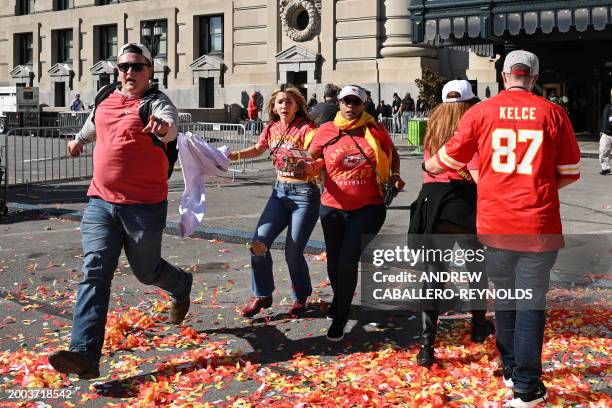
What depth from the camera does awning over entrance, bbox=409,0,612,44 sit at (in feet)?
77.2

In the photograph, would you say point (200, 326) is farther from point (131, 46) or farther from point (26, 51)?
point (26, 51)

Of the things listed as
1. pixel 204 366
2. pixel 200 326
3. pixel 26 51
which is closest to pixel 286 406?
pixel 204 366

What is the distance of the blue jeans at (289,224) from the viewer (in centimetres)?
624

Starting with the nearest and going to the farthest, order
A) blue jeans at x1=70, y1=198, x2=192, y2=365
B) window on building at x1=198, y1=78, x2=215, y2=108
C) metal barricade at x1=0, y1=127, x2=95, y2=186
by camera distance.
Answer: blue jeans at x1=70, y1=198, x2=192, y2=365 → metal barricade at x1=0, y1=127, x2=95, y2=186 → window on building at x1=198, y1=78, x2=215, y2=108

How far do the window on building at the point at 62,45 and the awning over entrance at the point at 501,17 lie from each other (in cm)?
2856

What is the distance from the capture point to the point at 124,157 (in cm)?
516

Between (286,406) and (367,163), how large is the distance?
81.1 inches

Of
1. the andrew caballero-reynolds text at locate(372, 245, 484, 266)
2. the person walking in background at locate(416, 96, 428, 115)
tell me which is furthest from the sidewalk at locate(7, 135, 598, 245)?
the person walking in background at locate(416, 96, 428, 115)

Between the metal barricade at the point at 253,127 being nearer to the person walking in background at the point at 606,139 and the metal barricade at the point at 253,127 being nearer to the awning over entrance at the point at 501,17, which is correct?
the awning over entrance at the point at 501,17

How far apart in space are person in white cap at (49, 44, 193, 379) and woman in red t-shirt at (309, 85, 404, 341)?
4.20ft

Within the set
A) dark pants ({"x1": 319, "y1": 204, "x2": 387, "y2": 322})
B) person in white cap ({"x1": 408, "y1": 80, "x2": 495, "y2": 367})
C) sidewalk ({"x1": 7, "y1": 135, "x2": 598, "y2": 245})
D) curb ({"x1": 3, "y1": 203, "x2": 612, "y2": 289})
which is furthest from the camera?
sidewalk ({"x1": 7, "y1": 135, "x2": 598, "y2": 245})

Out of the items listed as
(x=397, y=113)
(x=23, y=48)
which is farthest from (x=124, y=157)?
(x=23, y=48)

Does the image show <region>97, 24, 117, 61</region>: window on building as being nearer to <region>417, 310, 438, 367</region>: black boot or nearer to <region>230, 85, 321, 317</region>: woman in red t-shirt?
<region>230, 85, 321, 317</region>: woman in red t-shirt

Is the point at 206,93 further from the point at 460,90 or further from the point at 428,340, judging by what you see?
the point at 428,340
